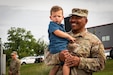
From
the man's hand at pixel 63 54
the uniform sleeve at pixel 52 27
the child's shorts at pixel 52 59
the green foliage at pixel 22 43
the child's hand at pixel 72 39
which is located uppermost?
the uniform sleeve at pixel 52 27

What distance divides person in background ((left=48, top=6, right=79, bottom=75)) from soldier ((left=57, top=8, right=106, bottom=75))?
91 mm

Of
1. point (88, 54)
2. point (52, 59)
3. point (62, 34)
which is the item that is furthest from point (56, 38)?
point (88, 54)

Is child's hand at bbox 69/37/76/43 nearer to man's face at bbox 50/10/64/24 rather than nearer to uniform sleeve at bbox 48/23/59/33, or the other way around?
uniform sleeve at bbox 48/23/59/33

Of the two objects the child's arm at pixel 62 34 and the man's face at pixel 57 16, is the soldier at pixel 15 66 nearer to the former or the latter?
the man's face at pixel 57 16

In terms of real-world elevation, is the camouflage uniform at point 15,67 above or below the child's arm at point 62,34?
below

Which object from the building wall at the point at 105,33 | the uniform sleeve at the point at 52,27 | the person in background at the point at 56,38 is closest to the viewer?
the person in background at the point at 56,38

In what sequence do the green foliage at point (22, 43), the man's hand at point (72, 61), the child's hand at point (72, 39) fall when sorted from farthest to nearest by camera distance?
the green foliage at point (22, 43)
the child's hand at point (72, 39)
the man's hand at point (72, 61)

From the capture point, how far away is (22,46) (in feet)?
339

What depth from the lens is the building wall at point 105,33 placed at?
258ft

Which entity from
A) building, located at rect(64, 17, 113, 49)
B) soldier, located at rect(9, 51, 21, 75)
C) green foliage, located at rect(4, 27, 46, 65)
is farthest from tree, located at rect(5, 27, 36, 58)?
soldier, located at rect(9, 51, 21, 75)

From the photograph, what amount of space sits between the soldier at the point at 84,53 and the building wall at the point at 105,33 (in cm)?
7318

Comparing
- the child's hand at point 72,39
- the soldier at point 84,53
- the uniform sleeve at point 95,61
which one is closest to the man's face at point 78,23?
the soldier at point 84,53

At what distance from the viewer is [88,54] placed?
5340mm

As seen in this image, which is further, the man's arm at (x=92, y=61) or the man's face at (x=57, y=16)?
the man's face at (x=57, y=16)
